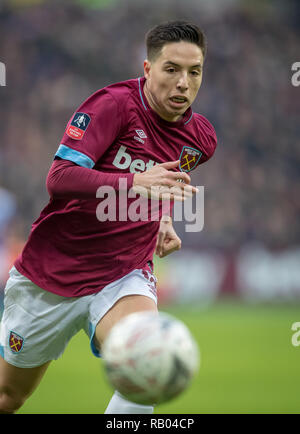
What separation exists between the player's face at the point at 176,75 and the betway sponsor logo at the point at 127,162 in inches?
14.4

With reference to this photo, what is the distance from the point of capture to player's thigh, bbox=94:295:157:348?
4055mm

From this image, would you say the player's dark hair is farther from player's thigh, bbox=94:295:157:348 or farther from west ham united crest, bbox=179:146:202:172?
player's thigh, bbox=94:295:157:348

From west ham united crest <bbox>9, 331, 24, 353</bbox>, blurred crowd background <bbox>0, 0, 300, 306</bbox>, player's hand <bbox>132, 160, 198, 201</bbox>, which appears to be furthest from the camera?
blurred crowd background <bbox>0, 0, 300, 306</bbox>

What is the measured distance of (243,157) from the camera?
18.0m

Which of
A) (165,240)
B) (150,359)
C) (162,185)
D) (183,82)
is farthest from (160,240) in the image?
(150,359)

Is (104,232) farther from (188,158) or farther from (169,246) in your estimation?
(188,158)

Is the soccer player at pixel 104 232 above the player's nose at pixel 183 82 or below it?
below

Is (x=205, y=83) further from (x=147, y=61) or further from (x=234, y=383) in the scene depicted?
(x=147, y=61)

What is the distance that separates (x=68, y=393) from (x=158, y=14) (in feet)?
48.4

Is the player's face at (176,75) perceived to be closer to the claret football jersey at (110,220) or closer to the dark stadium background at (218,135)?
the claret football jersey at (110,220)

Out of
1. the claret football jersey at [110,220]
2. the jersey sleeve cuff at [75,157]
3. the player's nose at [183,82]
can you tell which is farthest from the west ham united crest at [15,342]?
the player's nose at [183,82]

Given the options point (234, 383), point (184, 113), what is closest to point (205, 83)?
point (234, 383)

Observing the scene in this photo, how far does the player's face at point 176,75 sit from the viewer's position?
4.12 metres

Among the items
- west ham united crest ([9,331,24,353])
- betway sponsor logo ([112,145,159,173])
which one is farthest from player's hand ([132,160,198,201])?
west ham united crest ([9,331,24,353])
